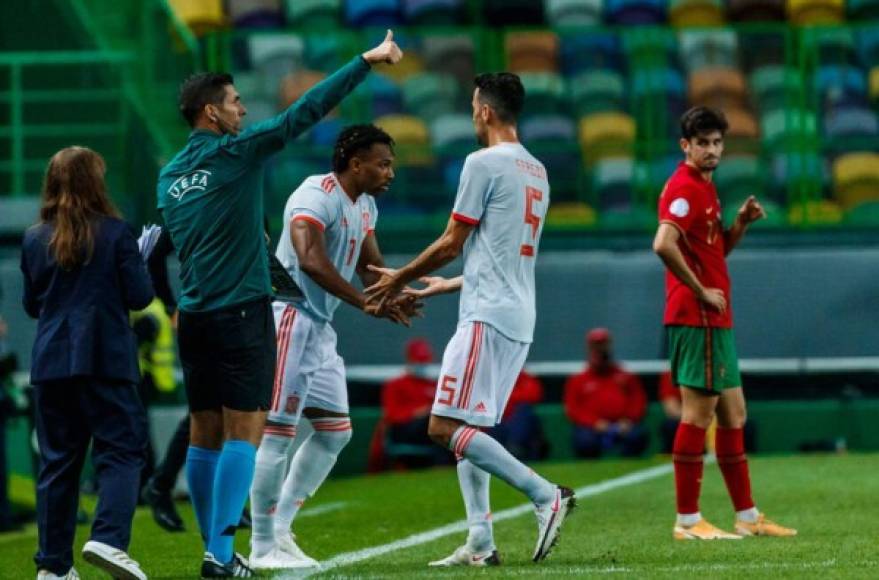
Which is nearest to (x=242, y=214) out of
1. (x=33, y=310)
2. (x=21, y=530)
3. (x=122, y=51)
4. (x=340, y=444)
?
(x=33, y=310)

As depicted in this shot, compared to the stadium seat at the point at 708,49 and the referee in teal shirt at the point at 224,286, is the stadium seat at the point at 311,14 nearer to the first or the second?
the stadium seat at the point at 708,49

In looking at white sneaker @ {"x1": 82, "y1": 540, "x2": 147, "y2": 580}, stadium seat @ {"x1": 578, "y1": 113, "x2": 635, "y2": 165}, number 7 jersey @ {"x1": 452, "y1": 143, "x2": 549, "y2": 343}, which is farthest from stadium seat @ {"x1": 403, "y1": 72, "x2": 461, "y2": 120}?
white sneaker @ {"x1": 82, "y1": 540, "x2": 147, "y2": 580}

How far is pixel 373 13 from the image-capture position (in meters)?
21.4

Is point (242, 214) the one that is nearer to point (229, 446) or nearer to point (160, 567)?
point (229, 446)

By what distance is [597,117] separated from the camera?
19.0 meters

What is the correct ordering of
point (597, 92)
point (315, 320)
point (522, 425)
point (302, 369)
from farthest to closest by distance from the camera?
point (597, 92)
point (522, 425)
point (315, 320)
point (302, 369)

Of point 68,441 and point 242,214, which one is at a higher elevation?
point 242,214

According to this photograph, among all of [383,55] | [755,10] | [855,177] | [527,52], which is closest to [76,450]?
[383,55]

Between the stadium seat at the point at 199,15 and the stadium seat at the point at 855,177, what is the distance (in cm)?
693

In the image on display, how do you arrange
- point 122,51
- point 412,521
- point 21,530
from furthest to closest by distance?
point 122,51, point 21,530, point 412,521

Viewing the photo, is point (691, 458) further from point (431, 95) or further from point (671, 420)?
point (431, 95)

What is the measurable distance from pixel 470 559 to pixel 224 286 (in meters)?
1.49

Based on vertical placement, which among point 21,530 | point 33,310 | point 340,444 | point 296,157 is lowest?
point 21,530

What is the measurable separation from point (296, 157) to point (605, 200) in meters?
2.86
